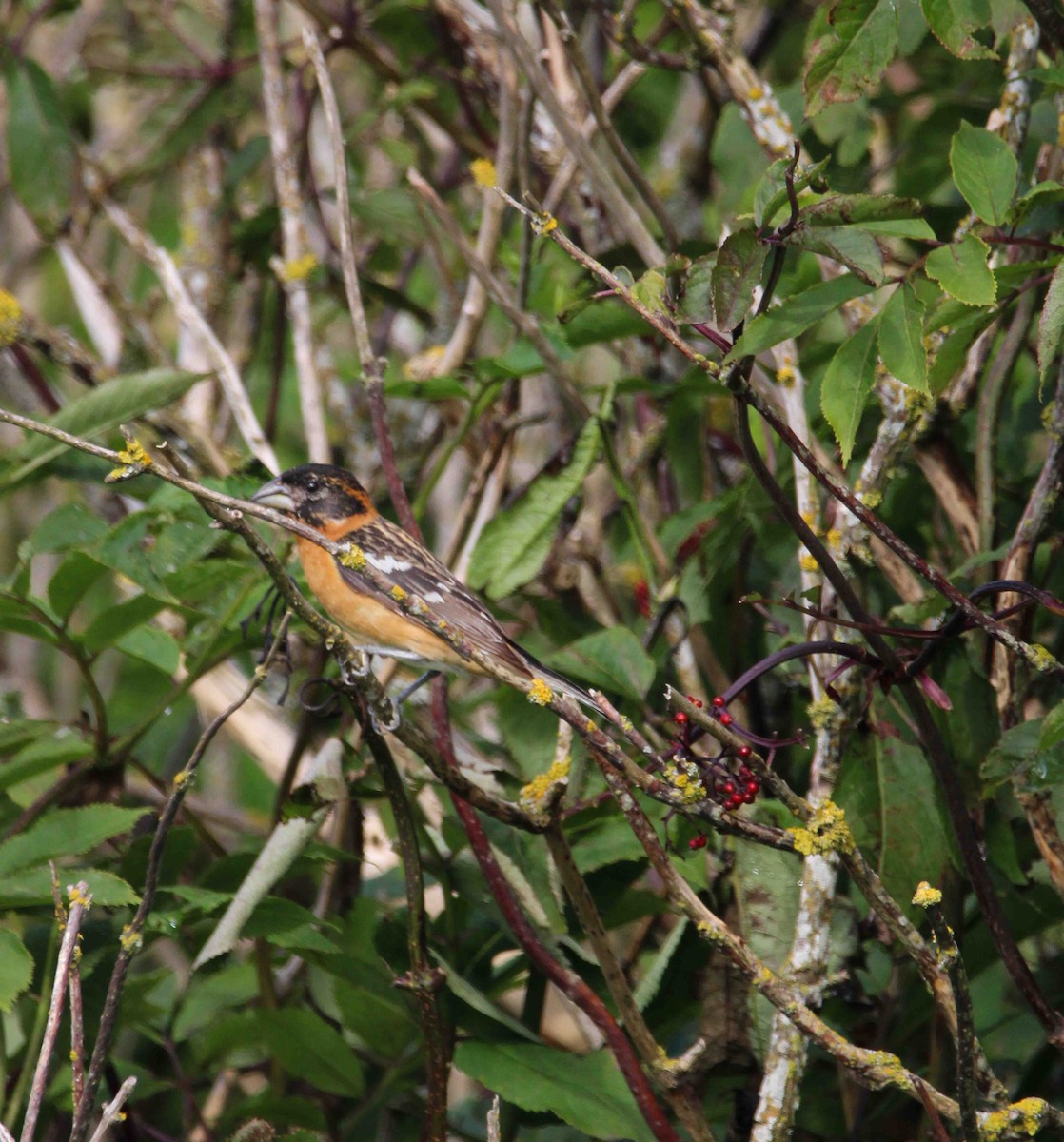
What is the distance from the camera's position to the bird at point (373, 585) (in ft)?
10.9

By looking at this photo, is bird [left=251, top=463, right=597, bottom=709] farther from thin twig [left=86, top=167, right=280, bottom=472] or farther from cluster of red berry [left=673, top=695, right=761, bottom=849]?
cluster of red berry [left=673, top=695, right=761, bottom=849]

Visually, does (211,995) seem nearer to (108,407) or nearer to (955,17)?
(108,407)

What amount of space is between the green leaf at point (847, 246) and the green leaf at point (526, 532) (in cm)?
133

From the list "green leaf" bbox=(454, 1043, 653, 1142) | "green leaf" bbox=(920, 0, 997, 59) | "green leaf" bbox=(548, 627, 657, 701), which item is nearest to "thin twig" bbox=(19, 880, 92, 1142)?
"green leaf" bbox=(454, 1043, 653, 1142)

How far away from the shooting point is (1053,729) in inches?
82.8

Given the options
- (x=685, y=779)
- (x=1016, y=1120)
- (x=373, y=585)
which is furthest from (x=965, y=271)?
(x=373, y=585)

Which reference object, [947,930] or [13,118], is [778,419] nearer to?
[947,930]

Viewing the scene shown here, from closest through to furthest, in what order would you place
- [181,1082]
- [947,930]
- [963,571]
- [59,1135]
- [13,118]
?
[947,930], [963,571], [181,1082], [59,1135], [13,118]

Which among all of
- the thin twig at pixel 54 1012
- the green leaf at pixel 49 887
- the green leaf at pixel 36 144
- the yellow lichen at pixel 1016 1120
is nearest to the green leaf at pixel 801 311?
the yellow lichen at pixel 1016 1120

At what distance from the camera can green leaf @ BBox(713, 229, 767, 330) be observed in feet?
6.20

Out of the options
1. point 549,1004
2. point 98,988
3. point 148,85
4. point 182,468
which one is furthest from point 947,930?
point 148,85

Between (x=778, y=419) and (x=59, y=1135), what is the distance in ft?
8.49

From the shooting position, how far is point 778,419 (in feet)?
6.42

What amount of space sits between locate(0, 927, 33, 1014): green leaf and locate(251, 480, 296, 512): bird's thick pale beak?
129 centimetres
